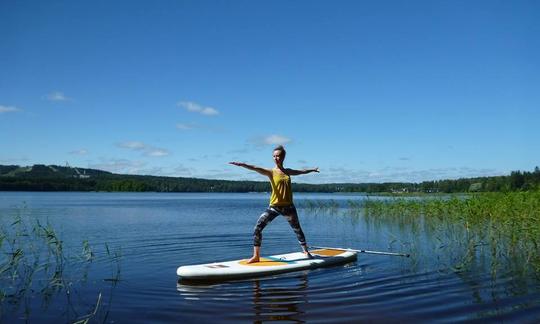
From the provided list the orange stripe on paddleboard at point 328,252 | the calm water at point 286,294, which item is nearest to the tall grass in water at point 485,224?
the calm water at point 286,294

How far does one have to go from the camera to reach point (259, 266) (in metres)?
9.20

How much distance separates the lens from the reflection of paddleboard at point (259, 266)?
8.59m

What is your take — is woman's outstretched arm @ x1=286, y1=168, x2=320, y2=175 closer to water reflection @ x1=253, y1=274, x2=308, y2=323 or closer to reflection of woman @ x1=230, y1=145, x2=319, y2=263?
reflection of woman @ x1=230, y1=145, x2=319, y2=263

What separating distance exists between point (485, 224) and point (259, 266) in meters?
11.8

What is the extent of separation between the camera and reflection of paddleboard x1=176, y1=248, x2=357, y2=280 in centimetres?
859

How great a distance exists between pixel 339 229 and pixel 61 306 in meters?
14.8

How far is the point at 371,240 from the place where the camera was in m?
15.8

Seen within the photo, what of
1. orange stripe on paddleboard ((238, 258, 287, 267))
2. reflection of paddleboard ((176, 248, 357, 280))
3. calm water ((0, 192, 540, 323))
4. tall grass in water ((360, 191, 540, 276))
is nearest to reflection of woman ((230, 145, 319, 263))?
orange stripe on paddleboard ((238, 258, 287, 267))

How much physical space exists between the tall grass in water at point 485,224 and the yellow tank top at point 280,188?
413 cm

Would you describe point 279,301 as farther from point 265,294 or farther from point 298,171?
point 298,171

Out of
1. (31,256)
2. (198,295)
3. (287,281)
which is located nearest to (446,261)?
(287,281)

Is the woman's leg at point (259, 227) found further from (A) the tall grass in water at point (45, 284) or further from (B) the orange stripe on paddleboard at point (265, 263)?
(A) the tall grass in water at point (45, 284)

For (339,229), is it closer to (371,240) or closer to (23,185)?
(371,240)

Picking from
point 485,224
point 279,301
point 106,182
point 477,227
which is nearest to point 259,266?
point 279,301
